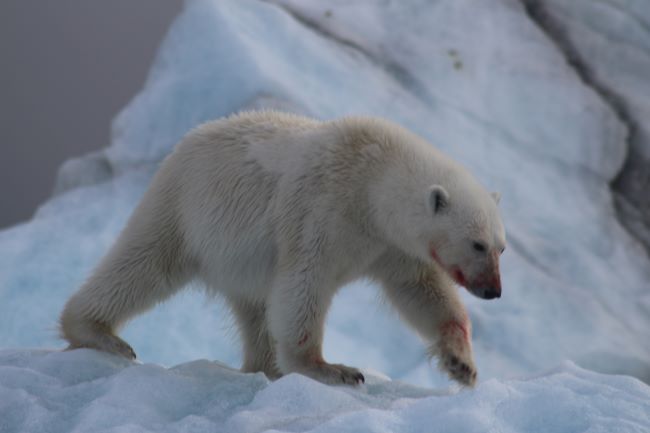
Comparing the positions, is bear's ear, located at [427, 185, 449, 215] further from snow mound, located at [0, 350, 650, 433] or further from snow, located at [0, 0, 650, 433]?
snow, located at [0, 0, 650, 433]

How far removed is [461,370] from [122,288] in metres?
1.29

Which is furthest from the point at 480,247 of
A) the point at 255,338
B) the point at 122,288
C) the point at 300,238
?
the point at 122,288

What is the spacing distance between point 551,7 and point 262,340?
5.43m

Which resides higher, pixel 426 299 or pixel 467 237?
pixel 467 237

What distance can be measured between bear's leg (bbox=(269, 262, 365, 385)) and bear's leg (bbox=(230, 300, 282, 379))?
587 mm

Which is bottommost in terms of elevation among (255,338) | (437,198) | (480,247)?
(255,338)

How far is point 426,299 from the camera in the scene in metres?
3.21

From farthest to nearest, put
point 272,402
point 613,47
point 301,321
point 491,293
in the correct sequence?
point 613,47
point 301,321
point 491,293
point 272,402

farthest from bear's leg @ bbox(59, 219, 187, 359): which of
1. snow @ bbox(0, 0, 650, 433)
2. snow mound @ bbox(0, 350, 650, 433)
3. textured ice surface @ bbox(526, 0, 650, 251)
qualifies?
textured ice surface @ bbox(526, 0, 650, 251)

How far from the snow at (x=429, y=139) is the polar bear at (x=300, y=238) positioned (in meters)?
0.58

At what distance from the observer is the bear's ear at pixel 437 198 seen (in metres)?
2.82

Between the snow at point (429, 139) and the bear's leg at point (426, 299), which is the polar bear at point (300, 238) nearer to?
the bear's leg at point (426, 299)

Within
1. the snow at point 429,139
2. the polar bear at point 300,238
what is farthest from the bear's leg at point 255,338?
the snow at point 429,139

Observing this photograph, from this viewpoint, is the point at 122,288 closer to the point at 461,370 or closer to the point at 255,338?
the point at 255,338
